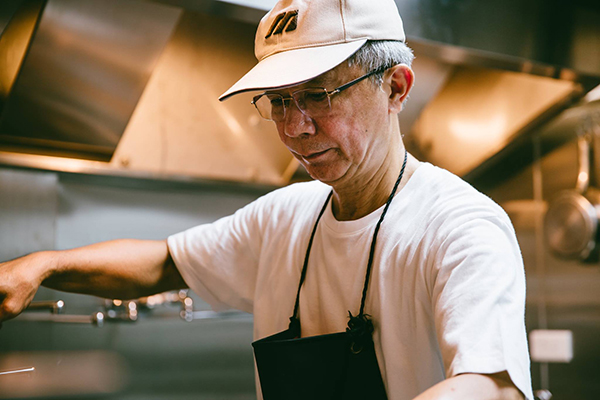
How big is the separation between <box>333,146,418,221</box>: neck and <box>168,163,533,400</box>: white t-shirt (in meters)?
0.03

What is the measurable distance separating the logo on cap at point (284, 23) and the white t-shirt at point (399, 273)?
33 centimetres

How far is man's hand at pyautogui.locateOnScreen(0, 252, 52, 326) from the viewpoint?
89cm

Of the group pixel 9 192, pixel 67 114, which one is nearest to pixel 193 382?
pixel 9 192

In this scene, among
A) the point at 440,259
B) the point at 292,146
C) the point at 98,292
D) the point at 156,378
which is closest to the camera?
the point at 440,259

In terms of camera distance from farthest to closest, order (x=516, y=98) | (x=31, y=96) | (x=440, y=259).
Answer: (x=516, y=98) < (x=31, y=96) < (x=440, y=259)

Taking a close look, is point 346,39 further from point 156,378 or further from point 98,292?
Result: point 156,378

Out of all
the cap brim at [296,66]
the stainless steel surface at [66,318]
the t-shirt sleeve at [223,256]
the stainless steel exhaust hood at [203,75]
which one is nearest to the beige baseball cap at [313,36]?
the cap brim at [296,66]

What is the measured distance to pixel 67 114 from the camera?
1.75 m

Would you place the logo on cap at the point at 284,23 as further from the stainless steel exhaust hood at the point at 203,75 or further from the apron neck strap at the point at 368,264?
the stainless steel exhaust hood at the point at 203,75

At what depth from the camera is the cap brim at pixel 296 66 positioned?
81 cm

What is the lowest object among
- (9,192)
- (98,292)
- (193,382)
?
(193,382)

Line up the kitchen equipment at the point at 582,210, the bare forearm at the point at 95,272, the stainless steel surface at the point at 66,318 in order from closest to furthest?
the bare forearm at the point at 95,272, the stainless steel surface at the point at 66,318, the kitchen equipment at the point at 582,210

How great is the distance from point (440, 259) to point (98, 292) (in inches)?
26.8

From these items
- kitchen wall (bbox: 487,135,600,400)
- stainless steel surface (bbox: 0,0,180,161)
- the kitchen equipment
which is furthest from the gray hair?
kitchen wall (bbox: 487,135,600,400)
